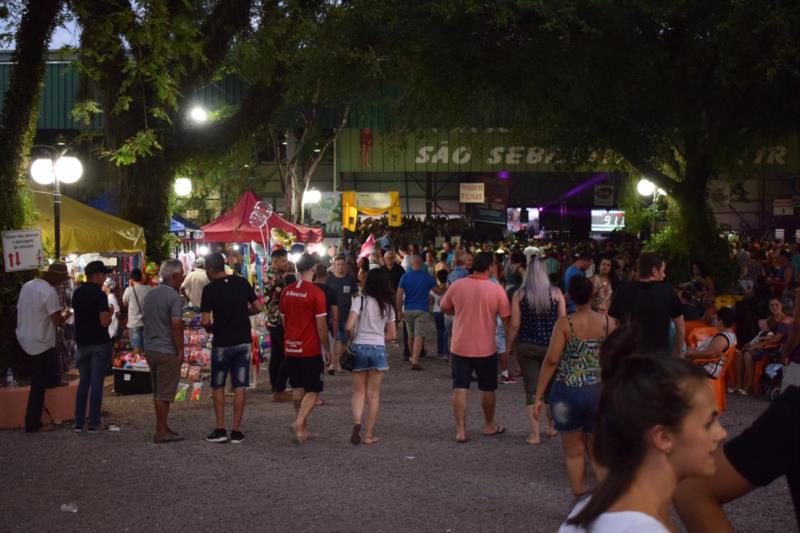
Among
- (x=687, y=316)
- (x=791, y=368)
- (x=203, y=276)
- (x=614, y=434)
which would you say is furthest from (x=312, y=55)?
(x=614, y=434)

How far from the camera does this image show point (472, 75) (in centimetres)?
1755

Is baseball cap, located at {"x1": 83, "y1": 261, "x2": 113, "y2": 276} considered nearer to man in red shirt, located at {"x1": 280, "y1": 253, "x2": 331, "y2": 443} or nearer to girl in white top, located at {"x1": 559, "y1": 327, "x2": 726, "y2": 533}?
man in red shirt, located at {"x1": 280, "y1": 253, "x2": 331, "y2": 443}

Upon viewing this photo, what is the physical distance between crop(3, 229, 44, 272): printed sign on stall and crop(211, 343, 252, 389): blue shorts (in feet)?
10.9

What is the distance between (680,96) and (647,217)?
8.14 meters

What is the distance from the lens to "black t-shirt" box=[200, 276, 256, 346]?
31.2 ft

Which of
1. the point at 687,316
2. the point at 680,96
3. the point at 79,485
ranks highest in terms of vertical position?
the point at 680,96

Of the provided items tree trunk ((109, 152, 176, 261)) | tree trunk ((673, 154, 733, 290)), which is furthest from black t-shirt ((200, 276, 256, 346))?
tree trunk ((673, 154, 733, 290))

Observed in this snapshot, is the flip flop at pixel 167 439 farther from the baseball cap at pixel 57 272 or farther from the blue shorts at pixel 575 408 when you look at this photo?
the blue shorts at pixel 575 408

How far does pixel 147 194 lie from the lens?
58.9ft

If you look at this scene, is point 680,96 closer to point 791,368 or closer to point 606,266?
point 606,266

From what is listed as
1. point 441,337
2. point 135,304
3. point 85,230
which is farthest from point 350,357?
point 441,337

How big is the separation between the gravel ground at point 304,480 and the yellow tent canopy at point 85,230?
376cm

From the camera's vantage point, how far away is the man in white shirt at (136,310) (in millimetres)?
13242

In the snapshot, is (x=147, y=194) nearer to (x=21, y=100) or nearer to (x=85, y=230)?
(x=85, y=230)
